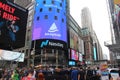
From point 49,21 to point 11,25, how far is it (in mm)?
30752

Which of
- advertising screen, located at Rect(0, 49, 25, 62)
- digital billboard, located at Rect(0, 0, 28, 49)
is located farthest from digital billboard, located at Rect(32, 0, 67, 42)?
digital billboard, located at Rect(0, 0, 28, 49)

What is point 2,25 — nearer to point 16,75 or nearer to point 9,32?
point 9,32

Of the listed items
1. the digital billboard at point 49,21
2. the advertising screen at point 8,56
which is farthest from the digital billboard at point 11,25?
the digital billboard at point 49,21

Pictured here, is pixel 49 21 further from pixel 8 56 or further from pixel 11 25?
pixel 11 25

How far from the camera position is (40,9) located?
49.0 meters

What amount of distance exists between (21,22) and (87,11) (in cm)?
18724

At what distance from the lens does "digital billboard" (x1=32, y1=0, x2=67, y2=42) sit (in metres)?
45.2

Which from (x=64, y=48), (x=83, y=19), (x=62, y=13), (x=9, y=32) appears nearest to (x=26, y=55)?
(x=64, y=48)

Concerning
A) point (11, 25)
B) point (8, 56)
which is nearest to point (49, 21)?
point (8, 56)

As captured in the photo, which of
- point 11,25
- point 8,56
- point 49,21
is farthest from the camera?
point 49,21

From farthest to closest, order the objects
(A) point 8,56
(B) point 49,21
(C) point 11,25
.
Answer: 1. (B) point 49,21
2. (A) point 8,56
3. (C) point 11,25

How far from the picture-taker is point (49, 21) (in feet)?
153

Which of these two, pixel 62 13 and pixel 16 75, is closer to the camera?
pixel 16 75

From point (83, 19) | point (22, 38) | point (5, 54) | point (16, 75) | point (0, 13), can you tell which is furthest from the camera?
point (83, 19)
